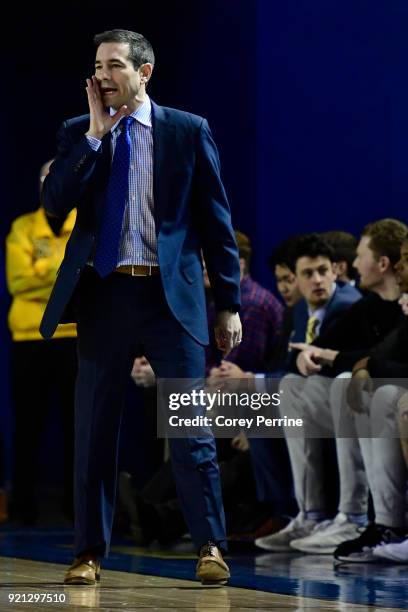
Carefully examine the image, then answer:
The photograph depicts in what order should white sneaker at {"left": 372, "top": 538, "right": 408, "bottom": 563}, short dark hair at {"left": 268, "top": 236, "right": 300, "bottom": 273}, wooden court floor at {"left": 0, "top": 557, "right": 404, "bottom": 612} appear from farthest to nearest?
1. short dark hair at {"left": 268, "top": 236, "right": 300, "bottom": 273}
2. white sneaker at {"left": 372, "top": 538, "right": 408, "bottom": 563}
3. wooden court floor at {"left": 0, "top": 557, "right": 404, "bottom": 612}

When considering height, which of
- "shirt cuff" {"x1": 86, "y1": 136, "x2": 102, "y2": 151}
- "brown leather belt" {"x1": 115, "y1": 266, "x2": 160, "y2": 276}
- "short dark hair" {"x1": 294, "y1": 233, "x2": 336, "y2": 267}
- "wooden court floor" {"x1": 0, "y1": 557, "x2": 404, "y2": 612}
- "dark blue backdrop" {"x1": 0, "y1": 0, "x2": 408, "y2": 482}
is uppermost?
"dark blue backdrop" {"x1": 0, "y1": 0, "x2": 408, "y2": 482}

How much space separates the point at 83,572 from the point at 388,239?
1.97 meters

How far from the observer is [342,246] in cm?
575

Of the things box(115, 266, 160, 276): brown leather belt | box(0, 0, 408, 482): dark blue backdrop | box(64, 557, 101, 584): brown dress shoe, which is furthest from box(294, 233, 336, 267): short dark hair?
box(64, 557, 101, 584): brown dress shoe

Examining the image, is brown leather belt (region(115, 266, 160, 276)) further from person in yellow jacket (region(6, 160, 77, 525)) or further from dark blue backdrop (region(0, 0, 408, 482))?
person in yellow jacket (region(6, 160, 77, 525))

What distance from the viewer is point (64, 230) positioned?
22.2 ft

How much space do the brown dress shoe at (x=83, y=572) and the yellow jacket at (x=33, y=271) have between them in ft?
9.46

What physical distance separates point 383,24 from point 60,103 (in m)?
2.39

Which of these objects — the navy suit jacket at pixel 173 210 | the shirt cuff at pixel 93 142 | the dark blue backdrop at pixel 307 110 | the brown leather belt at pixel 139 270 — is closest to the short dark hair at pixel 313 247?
the dark blue backdrop at pixel 307 110

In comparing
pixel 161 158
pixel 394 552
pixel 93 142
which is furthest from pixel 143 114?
pixel 394 552

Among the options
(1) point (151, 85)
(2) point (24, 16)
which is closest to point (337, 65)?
(1) point (151, 85)

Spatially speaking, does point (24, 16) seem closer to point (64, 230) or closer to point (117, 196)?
point (64, 230)

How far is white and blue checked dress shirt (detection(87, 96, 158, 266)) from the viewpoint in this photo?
3.82 meters

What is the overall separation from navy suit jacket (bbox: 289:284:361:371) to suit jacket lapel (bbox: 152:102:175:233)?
5.86ft
